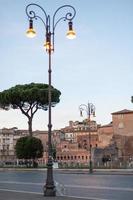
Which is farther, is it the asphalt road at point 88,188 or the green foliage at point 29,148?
the green foliage at point 29,148

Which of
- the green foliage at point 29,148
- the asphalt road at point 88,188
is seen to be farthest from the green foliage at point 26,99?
the asphalt road at point 88,188

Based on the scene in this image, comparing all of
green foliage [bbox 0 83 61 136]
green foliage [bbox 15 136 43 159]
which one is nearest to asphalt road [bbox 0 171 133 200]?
green foliage [bbox 15 136 43 159]

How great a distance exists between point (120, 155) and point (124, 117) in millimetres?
8395

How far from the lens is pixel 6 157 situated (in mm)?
124688

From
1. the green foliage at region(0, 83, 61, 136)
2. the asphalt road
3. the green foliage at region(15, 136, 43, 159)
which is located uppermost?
the green foliage at region(0, 83, 61, 136)

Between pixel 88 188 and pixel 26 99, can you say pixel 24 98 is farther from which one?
pixel 88 188

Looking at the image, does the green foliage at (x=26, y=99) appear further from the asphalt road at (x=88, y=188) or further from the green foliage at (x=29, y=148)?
the asphalt road at (x=88, y=188)

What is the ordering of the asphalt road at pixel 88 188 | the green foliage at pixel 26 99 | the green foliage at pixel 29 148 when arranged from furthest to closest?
1. the green foliage at pixel 26 99
2. the green foliage at pixel 29 148
3. the asphalt road at pixel 88 188

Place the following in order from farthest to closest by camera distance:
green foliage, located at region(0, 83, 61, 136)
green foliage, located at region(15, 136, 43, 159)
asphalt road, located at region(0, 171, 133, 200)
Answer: green foliage, located at region(0, 83, 61, 136) → green foliage, located at region(15, 136, 43, 159) → asphalt road, located at region(0, 171, 133, 200)

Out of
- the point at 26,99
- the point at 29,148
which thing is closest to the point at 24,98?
the point at 26,99

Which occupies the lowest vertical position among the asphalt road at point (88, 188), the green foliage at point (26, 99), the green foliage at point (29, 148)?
the asphalt road at point (88, 188)

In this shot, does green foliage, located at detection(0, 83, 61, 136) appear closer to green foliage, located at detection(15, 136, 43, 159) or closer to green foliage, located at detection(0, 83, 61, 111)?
green foliage, located at detection(0, 83, 61, 111)

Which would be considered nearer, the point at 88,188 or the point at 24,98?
the point at 88,188

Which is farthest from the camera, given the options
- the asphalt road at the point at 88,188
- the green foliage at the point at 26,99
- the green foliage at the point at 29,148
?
the green foliage at the point at 26,99
